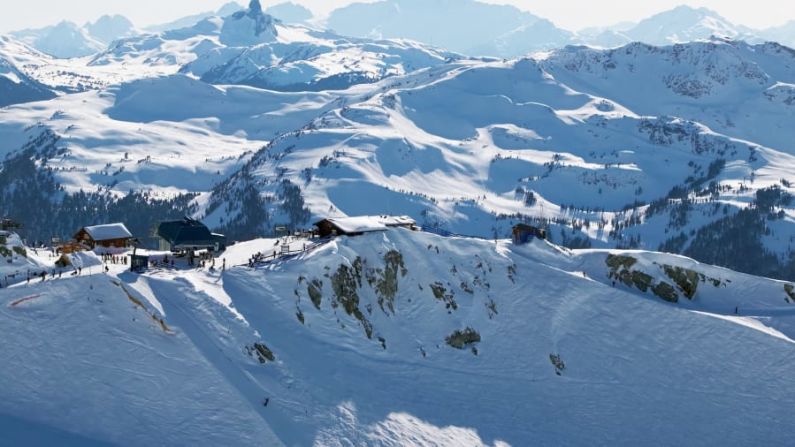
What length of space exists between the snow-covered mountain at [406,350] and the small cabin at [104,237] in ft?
46.1

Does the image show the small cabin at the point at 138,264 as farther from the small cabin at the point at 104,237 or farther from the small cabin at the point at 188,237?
the small cabin at the point at 104,237

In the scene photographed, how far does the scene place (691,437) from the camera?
75500mm

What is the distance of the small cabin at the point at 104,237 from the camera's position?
92938 mm

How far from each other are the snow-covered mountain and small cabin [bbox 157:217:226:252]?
3887 mm

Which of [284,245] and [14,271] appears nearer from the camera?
[14,271]

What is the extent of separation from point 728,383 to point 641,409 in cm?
1091

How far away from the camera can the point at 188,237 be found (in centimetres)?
Result: 8919

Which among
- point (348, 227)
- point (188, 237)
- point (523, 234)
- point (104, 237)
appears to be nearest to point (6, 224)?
point (104, 237)

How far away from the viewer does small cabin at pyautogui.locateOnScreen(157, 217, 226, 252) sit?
88750 millimetres

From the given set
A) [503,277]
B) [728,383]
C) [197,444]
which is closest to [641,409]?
[728,383]

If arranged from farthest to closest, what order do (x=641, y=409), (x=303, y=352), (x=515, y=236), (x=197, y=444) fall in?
(x=515, y=236) → (x=641, y=409) → (x=303, y=352) → (x=197, y=444)

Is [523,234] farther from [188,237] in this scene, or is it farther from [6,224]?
[6,224]

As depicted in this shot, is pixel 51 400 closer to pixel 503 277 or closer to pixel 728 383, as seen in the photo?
pixel 503 277

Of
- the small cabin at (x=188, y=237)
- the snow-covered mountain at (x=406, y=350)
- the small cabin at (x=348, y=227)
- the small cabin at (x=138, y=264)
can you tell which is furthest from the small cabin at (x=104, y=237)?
the small cabin at (x=348, y=227)
